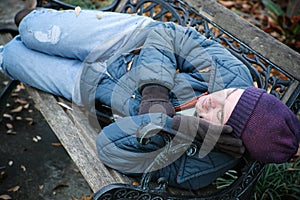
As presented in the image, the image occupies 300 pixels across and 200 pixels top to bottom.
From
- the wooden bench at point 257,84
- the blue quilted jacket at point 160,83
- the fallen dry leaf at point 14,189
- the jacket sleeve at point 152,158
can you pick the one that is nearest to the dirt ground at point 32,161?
the fallen dry leaf at point 14,189

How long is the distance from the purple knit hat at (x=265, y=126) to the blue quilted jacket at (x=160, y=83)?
0.73 feet

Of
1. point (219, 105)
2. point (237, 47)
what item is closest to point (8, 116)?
point (237, 47)

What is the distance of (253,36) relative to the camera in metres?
2.86

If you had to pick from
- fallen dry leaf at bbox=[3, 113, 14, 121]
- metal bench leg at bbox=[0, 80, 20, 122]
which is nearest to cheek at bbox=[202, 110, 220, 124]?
metal bench leg at bbox=[0, 80, 20, 122]

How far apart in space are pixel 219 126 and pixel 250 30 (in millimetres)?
965

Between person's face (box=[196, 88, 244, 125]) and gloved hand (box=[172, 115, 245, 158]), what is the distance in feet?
0.33

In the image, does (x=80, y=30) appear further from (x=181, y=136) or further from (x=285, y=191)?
(x=285, y=191)

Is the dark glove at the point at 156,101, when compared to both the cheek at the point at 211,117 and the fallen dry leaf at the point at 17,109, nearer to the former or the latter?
the cheek at the point at 211,117

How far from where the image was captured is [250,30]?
2.89 metres

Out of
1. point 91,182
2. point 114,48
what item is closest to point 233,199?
point 91,182

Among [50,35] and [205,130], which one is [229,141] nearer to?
[205,130]

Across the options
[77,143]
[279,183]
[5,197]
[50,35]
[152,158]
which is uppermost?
[50,35]

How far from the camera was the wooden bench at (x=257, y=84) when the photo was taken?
2406 millimetres

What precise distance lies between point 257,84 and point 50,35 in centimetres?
132
